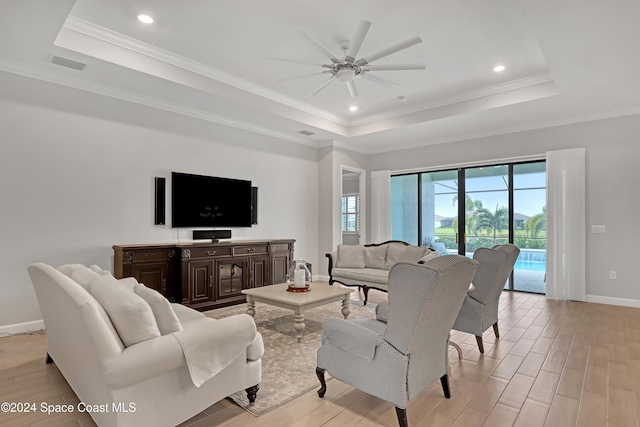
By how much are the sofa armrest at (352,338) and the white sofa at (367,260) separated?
8.68 feet

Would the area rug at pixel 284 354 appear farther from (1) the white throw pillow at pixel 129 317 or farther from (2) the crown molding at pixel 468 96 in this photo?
(2) the crown molding at pixel 468 96

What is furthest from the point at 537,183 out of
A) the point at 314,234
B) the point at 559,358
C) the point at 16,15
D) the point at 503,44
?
the point at 16,15

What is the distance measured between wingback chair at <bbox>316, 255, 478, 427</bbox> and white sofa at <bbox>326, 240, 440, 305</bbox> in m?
2.67

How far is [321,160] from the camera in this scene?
24.2 ft

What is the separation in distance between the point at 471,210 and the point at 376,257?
245 cm

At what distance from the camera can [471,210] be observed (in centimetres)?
673

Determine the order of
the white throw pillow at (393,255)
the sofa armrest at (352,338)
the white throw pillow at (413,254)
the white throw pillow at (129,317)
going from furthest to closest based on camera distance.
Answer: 1. the white throw pillow at (393,255)
2. the white throw pillow at (413,254)
3. the sofa armrest at (352,338)
4. the white throw pillow at (129,317)

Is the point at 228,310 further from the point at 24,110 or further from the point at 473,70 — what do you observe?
the point at 473,70

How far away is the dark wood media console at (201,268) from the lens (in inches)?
170

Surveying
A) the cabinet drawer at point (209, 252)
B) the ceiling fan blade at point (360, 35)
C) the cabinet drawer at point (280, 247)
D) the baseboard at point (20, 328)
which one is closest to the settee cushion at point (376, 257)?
the cabinet drawer at point (280, 247)

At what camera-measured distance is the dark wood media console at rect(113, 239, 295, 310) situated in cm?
432

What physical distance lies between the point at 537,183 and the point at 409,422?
17.6ft

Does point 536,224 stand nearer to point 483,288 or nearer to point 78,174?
point 483,288

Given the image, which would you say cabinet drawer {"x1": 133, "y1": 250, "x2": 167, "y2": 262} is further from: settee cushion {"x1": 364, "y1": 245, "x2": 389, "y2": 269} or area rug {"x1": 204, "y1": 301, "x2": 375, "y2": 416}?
settee cushion {"x1": 364, "y1": 245, "x2": 389, "y2": 269}
